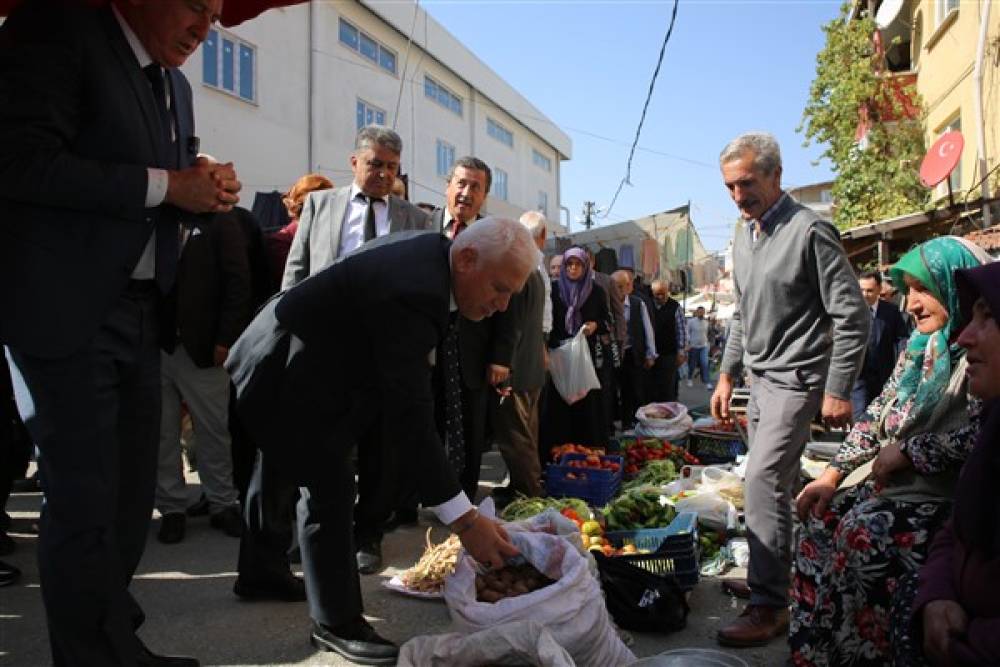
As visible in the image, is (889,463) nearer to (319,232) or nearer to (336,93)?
(319,232)

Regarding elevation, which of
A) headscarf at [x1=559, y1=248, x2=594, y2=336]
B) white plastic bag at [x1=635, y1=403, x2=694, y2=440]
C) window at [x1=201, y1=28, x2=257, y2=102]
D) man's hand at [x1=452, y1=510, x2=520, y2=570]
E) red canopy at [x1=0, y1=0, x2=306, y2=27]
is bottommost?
white plastic bag at [x1=635, y1=403, x2=694, y2=440]

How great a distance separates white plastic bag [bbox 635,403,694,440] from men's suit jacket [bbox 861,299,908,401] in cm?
203

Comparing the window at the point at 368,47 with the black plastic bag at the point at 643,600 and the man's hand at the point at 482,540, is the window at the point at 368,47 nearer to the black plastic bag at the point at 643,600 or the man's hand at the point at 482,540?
the black plastic bag at the point at 643,600

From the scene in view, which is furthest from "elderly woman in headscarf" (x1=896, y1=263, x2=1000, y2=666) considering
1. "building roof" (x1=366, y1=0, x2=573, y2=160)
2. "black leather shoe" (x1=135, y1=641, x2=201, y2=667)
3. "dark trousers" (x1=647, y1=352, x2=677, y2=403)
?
"building roof" (x1=366, y1=0, x2=573, y2=160)

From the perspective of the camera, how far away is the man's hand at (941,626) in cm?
198

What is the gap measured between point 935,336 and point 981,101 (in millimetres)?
11028

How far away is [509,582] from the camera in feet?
9.99

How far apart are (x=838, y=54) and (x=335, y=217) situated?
15.5 m

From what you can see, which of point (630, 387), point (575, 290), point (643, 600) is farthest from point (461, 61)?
point (643, 600)

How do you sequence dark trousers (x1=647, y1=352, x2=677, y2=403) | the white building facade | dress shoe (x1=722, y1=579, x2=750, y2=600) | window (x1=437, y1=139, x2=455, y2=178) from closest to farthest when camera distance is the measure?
dress shoe (x1=722, y1=579, x2=750, y2=600)
dark trousers (x1=647, y1=352, x2=677, y2=403)
the white building facade
window (x1=437, y1=139, x2=455, y2=178)

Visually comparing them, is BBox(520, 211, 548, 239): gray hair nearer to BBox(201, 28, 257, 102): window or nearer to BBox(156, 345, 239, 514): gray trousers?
BBox(156, 345, 239, 514): gray trousers

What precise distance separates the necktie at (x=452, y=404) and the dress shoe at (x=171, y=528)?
1.61 meters

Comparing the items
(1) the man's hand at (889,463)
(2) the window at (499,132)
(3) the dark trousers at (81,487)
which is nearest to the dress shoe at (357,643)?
(3) the dark trousers at (81,487)

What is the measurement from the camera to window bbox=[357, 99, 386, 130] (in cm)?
1855
